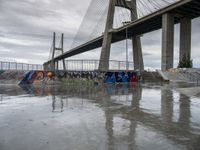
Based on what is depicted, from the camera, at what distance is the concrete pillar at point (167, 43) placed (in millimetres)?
44688

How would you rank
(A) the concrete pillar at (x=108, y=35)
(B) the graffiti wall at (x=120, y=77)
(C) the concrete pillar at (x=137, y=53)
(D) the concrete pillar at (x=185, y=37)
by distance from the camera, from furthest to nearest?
(C) the concrete pillar at (x=137, y=53)
(A) the concrete pillar at (x=108, y=35)
(D) the concrete pillar at (x=185, y=37)
(B) the graffiti wall at (x=120, y=77)

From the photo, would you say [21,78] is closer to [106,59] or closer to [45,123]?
[106,59]

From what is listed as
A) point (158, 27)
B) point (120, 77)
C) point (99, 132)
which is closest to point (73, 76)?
point (120, 77)

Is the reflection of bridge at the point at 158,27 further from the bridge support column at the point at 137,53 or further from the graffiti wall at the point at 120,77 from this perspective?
the graffiti wall at the point at 120,77

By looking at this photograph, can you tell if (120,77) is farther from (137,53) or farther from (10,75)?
(137,53)

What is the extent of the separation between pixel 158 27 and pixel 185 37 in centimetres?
723

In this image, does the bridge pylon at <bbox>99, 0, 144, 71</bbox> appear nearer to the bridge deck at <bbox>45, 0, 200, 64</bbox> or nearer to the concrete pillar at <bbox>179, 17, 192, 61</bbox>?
the bridge deck at <bbox>45, 0, 200, 64</bbox>

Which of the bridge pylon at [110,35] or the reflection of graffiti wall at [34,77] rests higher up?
the bridge pylon at [110,35]

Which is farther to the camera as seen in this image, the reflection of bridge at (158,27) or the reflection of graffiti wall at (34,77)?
the reflection of bridge at (158,27)

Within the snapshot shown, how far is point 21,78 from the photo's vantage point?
33.2 meters

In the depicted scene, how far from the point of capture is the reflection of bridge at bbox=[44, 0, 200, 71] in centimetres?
4481

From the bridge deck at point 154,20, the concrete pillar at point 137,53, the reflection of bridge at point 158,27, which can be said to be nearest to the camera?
the bridge deck at point 154,20

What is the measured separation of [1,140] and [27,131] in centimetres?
82

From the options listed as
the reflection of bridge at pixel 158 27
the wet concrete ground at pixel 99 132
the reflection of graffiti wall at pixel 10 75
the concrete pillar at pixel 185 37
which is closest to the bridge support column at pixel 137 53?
the reflection of bridge at pixel 158 27
